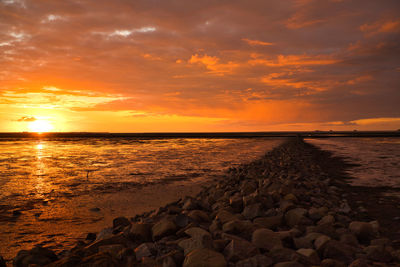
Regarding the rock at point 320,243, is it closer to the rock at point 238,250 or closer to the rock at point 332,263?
the rock at point 332,263

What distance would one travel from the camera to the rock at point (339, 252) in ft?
11.1

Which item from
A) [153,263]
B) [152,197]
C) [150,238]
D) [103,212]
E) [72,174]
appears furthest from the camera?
[72,174]

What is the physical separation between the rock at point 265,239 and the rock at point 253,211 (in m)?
1.18

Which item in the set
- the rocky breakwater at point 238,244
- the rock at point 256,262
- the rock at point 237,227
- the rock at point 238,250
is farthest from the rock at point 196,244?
A: the rock at point 237,227

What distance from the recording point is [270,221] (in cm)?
467

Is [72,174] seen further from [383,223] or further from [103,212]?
[383,223]

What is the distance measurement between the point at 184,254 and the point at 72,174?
10566mm

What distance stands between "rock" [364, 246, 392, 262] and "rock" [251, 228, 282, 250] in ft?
3.78

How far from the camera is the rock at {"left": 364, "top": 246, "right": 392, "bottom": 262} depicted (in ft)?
11.1

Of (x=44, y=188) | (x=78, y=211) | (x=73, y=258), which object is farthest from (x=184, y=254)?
(x=44, y=188)

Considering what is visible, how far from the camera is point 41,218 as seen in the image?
6.25m

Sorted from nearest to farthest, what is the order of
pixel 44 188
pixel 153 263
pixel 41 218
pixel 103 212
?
pixel 153 263 < pixel 41 218 < pixel 103 212 < pixel 44 188

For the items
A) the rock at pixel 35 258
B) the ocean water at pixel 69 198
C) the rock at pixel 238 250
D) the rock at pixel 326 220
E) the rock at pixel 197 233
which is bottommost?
the ocean water at pixel 69 198

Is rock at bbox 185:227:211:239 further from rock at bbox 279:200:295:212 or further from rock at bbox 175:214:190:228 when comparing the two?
rock at bbox 279:200:295:212
